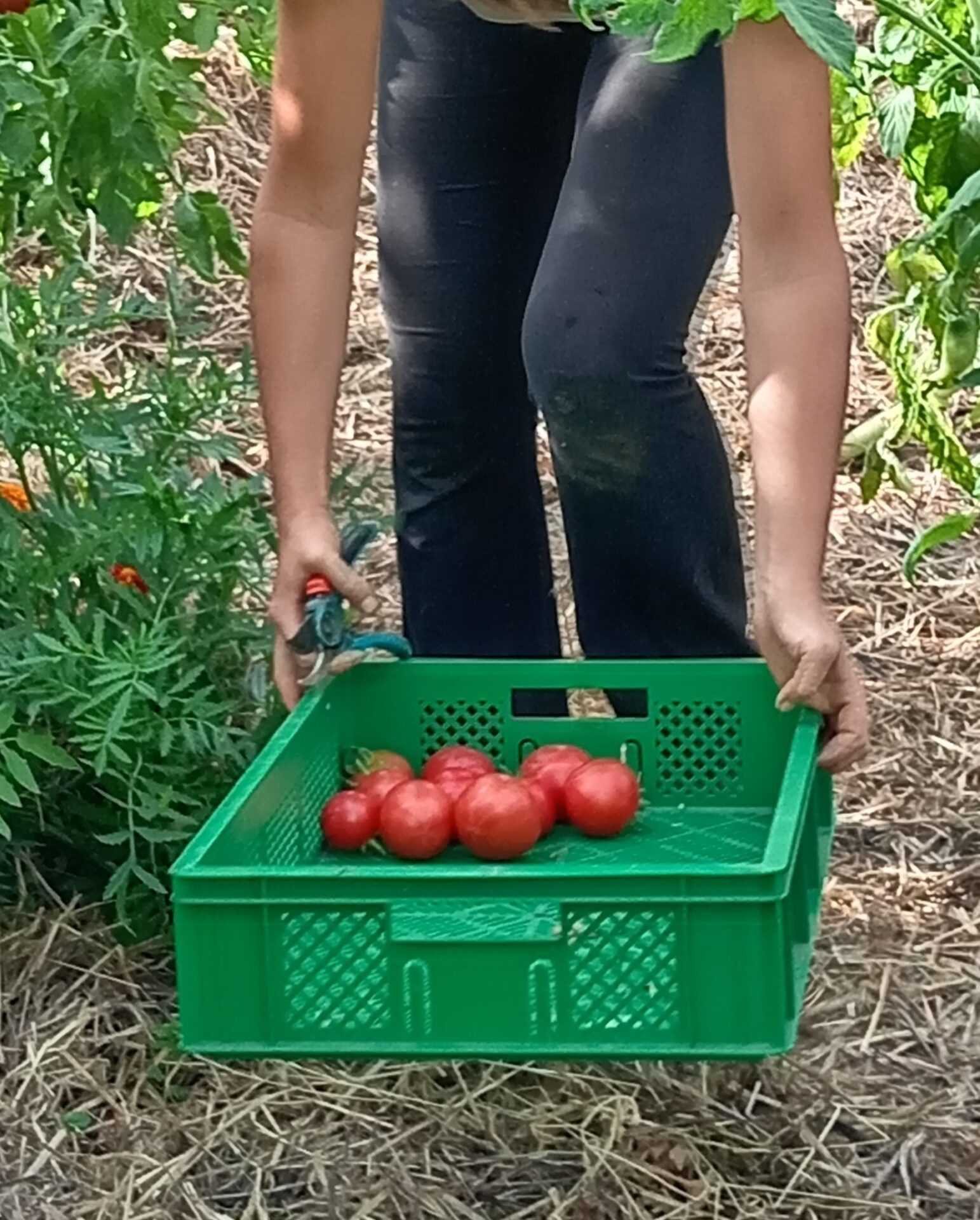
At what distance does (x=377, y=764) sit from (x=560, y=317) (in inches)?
14.3

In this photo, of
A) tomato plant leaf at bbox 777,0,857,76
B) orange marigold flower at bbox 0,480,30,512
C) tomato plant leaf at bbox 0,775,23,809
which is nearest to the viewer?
tomato plant leaf at bbox 777,0,857,76

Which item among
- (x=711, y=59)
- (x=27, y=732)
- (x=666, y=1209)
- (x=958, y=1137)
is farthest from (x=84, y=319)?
(x=958, y=1137)

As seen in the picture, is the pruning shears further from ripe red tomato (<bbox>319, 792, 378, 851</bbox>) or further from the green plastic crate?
the green plastic crate

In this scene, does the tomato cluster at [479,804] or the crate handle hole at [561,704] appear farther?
the crate handle hole at [561,704]

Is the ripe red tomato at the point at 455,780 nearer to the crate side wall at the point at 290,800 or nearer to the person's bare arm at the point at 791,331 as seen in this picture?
the crate side wall at the point at 290,800

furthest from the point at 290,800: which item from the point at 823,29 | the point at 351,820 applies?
the point at 823,29

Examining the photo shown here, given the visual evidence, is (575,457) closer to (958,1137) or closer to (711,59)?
(711,59)

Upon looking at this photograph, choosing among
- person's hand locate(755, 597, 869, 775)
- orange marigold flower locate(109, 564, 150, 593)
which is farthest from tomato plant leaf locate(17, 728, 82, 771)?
person's hand locate(755, 597, 869, 775)

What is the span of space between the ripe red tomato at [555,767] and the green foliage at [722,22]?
0.75 m

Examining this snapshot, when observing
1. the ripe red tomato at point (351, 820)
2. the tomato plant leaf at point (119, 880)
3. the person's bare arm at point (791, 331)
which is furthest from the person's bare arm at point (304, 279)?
the person's bare arm at point (791, 331)

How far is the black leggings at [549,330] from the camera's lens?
5.21 feet

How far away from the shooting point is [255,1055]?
1261mm

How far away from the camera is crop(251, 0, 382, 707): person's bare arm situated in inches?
60.9

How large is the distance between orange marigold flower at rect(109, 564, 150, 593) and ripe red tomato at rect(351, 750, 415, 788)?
0.26 m
